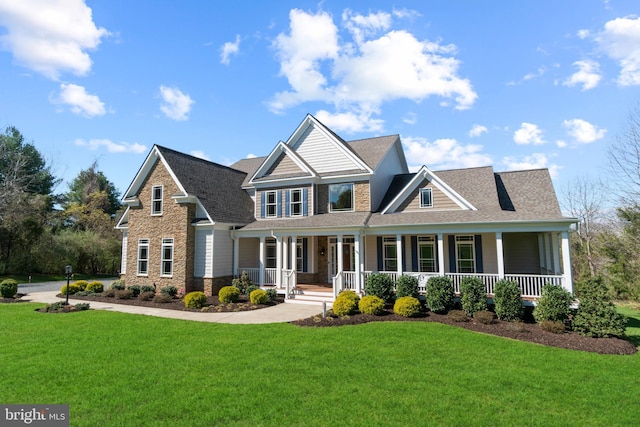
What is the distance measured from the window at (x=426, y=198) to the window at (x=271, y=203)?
8.56 meters

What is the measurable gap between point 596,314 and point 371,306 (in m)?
7.06

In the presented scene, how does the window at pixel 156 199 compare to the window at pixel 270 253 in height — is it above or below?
above

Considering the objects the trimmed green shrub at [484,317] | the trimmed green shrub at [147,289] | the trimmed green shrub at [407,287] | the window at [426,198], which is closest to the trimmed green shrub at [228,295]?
the trimmed green shrub at [147,289]

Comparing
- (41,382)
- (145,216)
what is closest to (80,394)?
(41,382)

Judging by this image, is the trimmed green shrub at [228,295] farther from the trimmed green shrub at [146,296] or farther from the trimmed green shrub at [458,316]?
the trimmed green shrub at [458,316]

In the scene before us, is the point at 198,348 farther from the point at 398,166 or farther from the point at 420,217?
the point at 398,166

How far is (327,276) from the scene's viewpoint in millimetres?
19297

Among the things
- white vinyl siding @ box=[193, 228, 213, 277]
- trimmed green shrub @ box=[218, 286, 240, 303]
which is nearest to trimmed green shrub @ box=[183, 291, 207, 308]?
trimmed green shrub @ box=[218, 286, 240, 303]

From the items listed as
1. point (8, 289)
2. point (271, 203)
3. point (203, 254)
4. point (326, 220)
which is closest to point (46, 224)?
point (8, 289)

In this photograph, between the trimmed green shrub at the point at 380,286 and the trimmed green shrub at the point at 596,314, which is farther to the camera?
the trimmed green shrub at the point at 380,286

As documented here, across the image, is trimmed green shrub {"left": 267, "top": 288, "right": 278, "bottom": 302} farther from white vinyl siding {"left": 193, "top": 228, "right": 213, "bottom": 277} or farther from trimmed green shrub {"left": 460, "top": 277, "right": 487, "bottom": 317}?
trimmed green shrub {"left": 460, "top": 277, "right": 487, "bottom": 317}

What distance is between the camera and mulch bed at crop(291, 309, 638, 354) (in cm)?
928

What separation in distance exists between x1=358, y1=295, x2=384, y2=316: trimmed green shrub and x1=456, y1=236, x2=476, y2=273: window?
5.54 meters

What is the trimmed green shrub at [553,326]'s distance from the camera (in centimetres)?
1064
